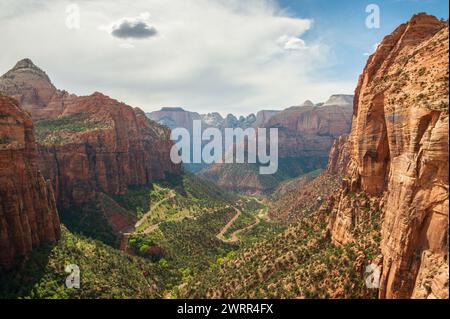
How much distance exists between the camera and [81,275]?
58.6 m

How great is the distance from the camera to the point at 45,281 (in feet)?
180

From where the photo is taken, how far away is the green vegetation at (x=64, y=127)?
106 meters

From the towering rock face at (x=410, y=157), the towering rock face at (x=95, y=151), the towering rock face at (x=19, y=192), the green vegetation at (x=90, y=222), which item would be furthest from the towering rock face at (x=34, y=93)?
the towering rock face at (x=410, y=157)

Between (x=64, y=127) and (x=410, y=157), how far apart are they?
105 meters

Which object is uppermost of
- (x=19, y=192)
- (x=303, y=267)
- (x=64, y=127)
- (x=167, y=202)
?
(x=64, y=127)

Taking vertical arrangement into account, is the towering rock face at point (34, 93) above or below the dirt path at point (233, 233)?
above

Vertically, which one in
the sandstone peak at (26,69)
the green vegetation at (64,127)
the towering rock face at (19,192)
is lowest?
the towering rock face at (19,192)

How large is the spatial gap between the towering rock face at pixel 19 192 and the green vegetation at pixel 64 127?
4124 cm

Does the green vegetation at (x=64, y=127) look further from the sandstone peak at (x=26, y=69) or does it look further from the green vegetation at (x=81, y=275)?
the sandstone peak at (x=26, y=69)

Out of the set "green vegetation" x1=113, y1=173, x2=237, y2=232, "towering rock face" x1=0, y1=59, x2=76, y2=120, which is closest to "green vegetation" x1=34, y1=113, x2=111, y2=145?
"towering rock face" x1=0, y1=59, x2=76, y2=120

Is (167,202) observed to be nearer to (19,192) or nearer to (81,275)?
(81,275)

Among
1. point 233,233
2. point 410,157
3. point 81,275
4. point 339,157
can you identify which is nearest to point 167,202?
point 233,233

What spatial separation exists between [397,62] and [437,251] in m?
28.6
